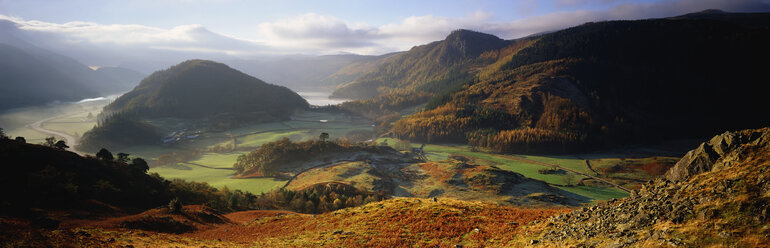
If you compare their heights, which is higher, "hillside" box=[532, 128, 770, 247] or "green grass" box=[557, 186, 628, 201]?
"hillside" box=[532, 128, 770, 247]

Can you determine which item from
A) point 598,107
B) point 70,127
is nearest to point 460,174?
point 598,107

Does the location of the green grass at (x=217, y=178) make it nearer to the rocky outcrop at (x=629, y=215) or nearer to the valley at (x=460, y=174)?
the valley at (x=460, y=174)

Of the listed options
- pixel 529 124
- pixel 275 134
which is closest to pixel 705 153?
pixel 529 124

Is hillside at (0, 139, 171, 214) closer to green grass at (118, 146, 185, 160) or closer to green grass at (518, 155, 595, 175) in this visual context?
green grass at (518, 155, 595, 175)

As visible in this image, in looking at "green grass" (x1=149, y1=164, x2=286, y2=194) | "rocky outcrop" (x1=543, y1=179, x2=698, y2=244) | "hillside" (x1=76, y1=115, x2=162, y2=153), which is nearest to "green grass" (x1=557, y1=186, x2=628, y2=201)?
"rocky outcrop" (x1=543, y1=179, x2=698, y2=244)

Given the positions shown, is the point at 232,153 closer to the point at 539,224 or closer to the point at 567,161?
the point at 539,224

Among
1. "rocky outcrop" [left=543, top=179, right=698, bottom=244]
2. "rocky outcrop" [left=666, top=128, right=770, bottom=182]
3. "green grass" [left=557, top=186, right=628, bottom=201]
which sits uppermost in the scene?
"rocky outcrop" [left=666, top=128, right=770, bottom=182]

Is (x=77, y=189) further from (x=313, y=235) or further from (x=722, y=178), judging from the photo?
(x=722, y=178)
